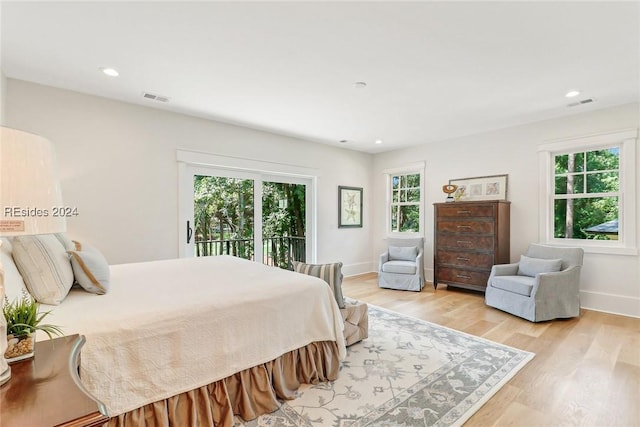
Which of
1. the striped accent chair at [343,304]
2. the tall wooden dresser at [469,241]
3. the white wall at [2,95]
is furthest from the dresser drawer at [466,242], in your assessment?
the white wall at [2,95]

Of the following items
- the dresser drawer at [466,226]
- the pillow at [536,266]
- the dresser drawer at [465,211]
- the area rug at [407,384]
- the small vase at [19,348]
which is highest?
the dresser drawer at [465,211]

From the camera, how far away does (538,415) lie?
1782mm

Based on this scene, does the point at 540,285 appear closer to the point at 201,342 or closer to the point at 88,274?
the point at 201,342

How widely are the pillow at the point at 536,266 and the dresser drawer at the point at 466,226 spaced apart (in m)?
0.57

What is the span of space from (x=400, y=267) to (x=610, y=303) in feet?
8.22

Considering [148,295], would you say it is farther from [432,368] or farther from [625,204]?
[625,204]

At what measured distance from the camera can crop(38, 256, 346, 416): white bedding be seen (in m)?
1.39

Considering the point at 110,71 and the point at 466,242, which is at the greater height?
the point at 110,71

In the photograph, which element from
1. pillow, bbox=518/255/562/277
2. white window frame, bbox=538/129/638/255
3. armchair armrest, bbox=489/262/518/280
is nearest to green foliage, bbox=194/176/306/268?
armchair armrest, bbox=489/262/518/280

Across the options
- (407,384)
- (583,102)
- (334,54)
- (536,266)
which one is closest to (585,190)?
(583,102)

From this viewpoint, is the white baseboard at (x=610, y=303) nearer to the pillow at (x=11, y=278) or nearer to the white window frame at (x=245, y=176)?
the white window frame at (x=245, y=176)

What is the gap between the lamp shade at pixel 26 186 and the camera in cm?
77

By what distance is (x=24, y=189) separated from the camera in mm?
803

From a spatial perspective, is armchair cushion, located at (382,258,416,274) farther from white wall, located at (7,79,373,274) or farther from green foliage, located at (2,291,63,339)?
green foliage, located at (2,291,63,339)
